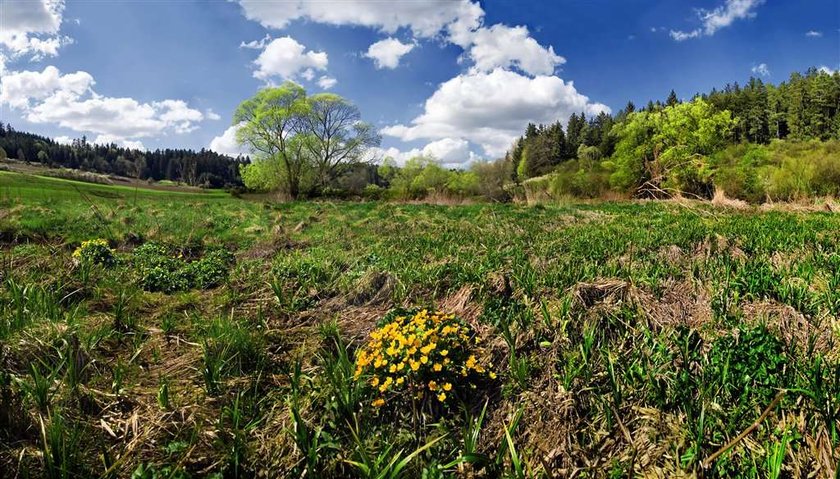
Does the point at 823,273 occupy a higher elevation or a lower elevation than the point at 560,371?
higher

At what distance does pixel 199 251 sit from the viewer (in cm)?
848

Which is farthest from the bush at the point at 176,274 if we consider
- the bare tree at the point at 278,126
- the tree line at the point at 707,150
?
the bare tree at the point at 278,126

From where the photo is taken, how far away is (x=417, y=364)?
2619mm

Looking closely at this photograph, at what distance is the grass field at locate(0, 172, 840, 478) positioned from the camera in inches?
84.4

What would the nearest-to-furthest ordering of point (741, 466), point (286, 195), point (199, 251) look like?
point (741, 466), point (199, 251), point (286, 195)

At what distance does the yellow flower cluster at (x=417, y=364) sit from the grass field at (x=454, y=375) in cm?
3

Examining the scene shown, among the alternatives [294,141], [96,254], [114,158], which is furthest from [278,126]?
[114,158]

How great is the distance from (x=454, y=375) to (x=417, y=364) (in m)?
0.35

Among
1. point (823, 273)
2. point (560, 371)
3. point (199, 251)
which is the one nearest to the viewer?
point (560, 371)

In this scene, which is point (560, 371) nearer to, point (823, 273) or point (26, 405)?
point (823, 273)

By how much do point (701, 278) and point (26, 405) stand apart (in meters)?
5.48

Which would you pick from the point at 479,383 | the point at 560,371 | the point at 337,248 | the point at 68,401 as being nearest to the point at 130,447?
the point at 68,401

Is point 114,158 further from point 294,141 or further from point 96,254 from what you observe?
point 96,254

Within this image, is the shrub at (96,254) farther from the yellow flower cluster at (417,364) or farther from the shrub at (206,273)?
the yellow flower cluster at (417,364)
